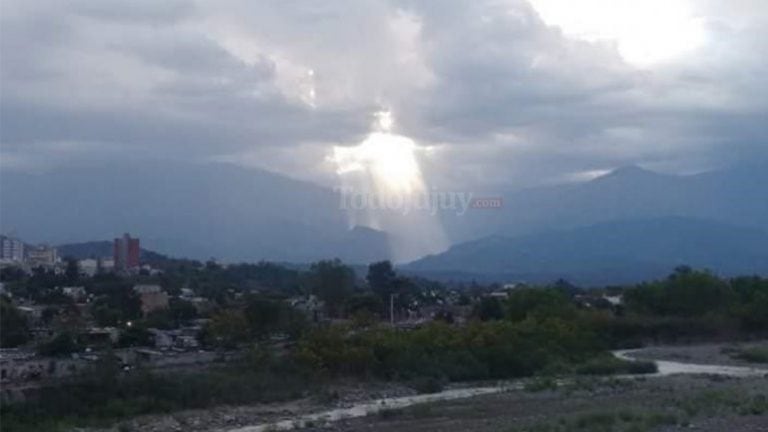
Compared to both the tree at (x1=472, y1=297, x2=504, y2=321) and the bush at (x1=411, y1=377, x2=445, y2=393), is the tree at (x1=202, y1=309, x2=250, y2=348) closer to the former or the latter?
the bush at (x1=411, y1=377, x2=445, y2=393)

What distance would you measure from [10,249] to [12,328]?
334 ft

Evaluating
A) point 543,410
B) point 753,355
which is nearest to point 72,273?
point 753,355

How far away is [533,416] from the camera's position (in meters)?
51.6

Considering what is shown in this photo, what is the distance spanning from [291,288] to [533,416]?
9265 cm

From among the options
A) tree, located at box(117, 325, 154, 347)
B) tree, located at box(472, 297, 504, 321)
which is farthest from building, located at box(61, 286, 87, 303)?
tree, located at box(472, 297, 504, 321)

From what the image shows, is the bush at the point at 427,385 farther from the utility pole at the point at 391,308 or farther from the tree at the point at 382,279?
the tree at the point at 382,279

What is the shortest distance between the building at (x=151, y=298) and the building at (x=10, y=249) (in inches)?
2384

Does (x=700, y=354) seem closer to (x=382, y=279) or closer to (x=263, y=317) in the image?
(x=263, y=317)

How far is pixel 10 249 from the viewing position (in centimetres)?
18150

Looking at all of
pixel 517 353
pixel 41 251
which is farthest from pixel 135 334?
pixel 41 251

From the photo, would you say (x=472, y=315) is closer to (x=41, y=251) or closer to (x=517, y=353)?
(x=517, y=353)

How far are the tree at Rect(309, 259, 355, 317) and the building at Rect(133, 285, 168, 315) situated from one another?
1319 centimetres

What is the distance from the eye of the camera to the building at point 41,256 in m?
161

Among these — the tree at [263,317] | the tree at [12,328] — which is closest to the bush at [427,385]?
the tree at [263,317]
